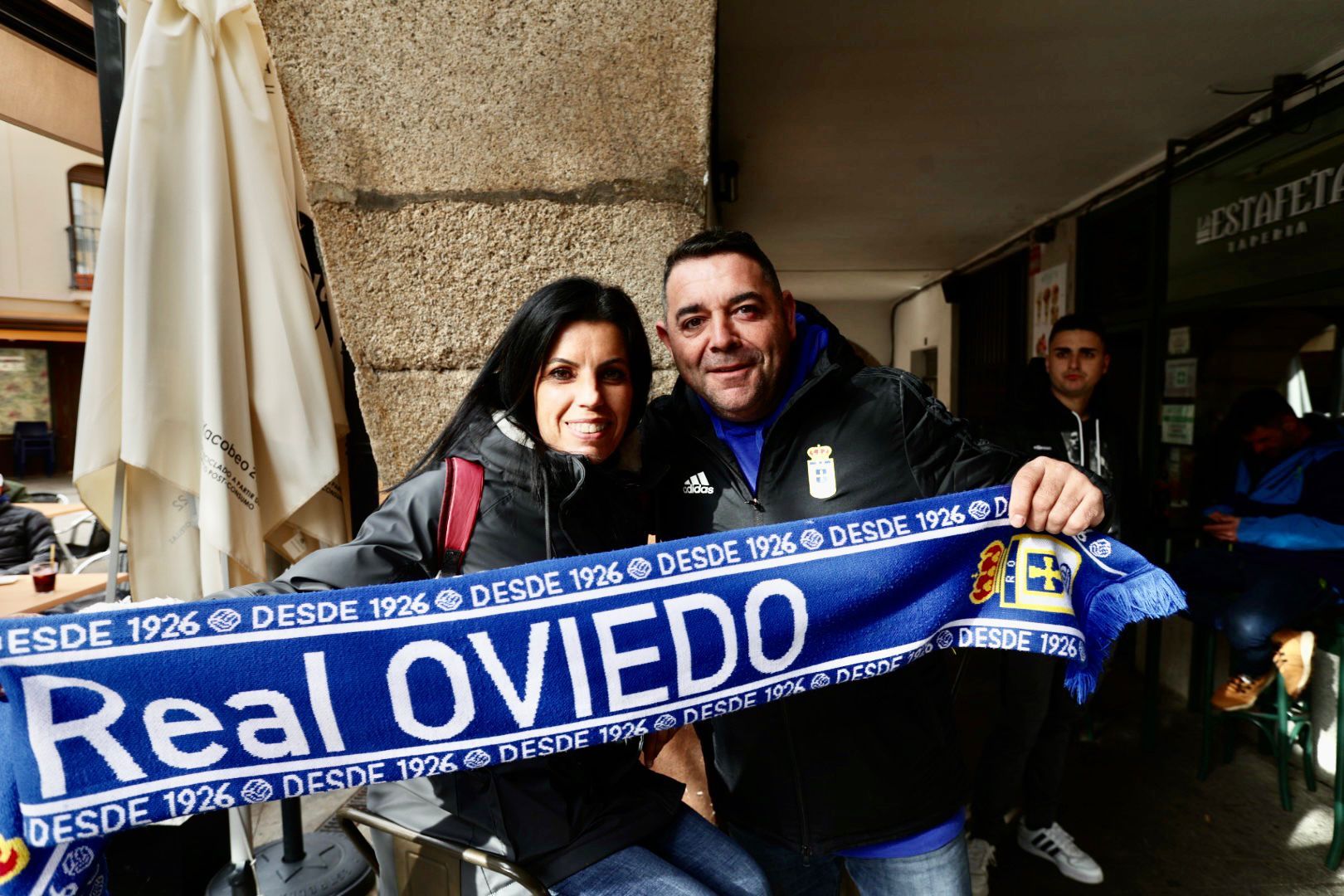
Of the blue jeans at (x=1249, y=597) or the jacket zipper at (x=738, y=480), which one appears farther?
the blue jeans at (x=1249, y=597)

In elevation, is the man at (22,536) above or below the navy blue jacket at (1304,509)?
below

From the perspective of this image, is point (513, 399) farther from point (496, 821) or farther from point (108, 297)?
point (108, 297)

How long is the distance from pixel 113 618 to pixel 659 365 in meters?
1.47

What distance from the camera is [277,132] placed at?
265 centimetres

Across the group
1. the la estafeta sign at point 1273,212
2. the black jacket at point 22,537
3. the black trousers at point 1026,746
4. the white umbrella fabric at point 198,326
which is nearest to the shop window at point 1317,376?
the la estafeta sign at point 1273,212

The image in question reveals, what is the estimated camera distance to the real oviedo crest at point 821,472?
165 cm

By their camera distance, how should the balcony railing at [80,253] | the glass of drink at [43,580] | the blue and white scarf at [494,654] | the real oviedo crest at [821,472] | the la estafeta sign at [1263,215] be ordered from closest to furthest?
1. the blue and white scarf at [494,654]
2. the real oviedo crest at [821,472]
3. the glass of drink at [43,580]
4. the la estafeta sign at [1263,215]
5. the balcony railing at [80,253]

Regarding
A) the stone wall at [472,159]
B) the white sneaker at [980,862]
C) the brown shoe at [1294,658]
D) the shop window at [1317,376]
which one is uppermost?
the stone wall at [472,159]

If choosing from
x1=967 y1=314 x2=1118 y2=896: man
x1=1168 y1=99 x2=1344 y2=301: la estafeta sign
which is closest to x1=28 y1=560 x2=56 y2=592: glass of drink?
x1=967 y1=314 x2=1118 y2=896: man

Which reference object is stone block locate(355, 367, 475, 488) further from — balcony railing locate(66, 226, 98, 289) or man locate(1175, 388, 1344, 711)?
balcony railing locate(66, 226, 98, 289)

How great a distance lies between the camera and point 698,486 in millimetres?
1727

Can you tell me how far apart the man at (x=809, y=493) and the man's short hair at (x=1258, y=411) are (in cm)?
275

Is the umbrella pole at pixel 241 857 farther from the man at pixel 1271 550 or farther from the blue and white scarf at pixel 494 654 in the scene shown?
the man at pixel 1271 550

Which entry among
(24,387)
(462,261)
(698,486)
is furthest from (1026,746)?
(24,387)
